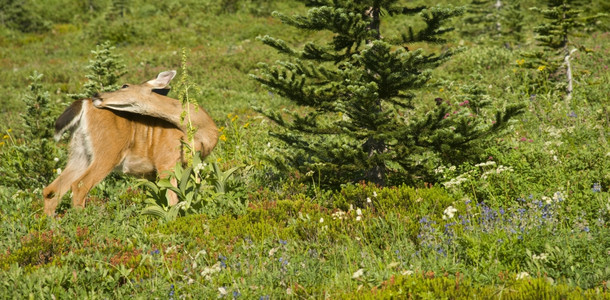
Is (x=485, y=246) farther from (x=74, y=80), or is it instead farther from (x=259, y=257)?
(x=74, y=80)

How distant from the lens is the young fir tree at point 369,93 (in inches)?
205

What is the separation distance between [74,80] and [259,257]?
2045 centimetres

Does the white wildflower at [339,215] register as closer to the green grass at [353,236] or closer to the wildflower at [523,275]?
the green grass at [353,236]

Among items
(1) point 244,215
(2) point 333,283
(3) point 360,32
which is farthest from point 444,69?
(2) point 333,283

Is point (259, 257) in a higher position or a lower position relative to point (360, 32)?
lower

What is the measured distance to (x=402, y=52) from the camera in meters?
5.02

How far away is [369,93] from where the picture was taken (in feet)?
16.3

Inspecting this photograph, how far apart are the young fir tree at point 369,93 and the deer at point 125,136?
123 cm

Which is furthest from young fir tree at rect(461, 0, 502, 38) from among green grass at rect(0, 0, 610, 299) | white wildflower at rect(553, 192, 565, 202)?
white wildflower at rect(553, 192, 565, 202)

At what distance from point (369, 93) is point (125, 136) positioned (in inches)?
119

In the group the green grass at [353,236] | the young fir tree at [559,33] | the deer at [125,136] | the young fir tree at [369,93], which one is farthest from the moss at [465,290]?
the young fir tree at [559,33]

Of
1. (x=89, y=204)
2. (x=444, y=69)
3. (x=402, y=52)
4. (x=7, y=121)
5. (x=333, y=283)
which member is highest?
(x=402, y=52)

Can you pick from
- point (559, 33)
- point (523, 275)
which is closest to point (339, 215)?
point (523, 275)

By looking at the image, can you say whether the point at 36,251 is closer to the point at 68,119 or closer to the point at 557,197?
the point at 68,119
